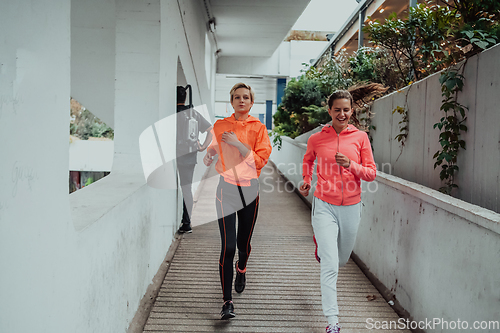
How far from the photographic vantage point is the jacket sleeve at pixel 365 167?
106 inches

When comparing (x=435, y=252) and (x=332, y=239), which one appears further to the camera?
(x=332, y=239)

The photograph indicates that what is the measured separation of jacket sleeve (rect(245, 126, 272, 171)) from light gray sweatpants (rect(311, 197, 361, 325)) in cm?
51

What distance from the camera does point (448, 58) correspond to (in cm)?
289

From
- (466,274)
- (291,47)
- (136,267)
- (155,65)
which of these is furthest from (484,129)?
(291,47)

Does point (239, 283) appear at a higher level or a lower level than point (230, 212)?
lower

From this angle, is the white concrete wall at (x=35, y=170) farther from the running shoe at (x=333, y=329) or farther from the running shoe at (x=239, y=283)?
the running shoe at (x=239, y=283)

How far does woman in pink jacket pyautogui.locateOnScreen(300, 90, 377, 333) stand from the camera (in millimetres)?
2693

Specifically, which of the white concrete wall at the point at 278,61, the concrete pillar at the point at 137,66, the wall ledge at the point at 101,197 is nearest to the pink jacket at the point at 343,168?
the wall ledge at the point at 101,197

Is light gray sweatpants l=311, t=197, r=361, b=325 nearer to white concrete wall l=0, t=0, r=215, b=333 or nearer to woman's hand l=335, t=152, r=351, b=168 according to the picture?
woman's hand l=335, t=152, r=351, b=168

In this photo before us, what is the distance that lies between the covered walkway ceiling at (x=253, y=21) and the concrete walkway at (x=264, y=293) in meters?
5.87

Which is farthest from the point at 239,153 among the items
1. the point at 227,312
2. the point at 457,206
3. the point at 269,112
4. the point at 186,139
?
the point at 269,112

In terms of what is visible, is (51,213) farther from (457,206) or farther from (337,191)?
(457,206)

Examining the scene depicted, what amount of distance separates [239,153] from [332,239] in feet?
3.05

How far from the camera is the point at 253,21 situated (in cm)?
1042
